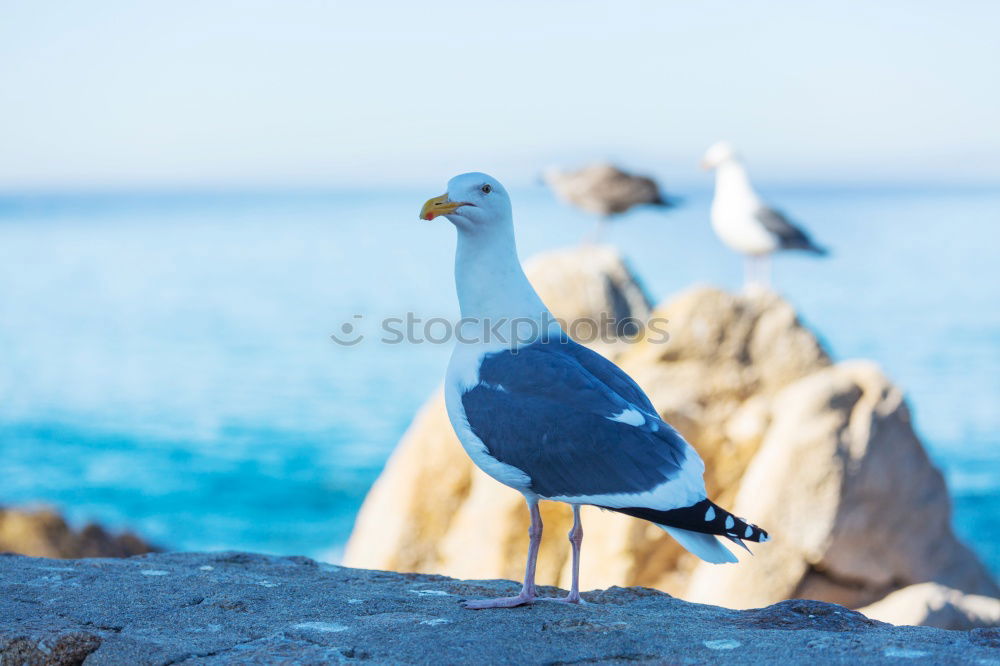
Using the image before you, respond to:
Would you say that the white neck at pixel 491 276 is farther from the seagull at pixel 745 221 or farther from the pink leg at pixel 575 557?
the seagull at pixel 745 221

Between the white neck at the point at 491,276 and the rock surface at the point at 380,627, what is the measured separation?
1.22 metres

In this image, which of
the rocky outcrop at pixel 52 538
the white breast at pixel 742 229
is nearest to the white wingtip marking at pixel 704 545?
the white breast at pixel 742 229

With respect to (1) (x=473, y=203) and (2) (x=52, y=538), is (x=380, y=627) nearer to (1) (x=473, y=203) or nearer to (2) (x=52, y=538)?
(1) (x=473, y=203)

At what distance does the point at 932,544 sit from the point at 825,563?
1284 millimetres

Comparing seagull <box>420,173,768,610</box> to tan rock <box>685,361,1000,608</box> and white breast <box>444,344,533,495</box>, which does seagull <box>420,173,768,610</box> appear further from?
tan rock <box>685,361,1000,608</box>

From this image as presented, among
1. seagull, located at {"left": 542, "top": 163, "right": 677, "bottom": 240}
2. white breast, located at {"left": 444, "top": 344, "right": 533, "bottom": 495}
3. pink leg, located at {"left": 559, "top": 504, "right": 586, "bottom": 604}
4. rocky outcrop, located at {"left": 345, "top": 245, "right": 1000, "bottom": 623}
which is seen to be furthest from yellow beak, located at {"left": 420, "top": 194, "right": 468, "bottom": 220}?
seagull, located at {"left": 542, "top": 163, "right": 677, "bottom": 240}

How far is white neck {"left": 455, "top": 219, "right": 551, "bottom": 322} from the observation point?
4.43 metres

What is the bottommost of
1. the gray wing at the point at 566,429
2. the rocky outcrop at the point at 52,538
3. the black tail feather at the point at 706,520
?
the rocky outcrop at the point at 52,538

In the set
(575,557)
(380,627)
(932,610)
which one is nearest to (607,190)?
(932,610)

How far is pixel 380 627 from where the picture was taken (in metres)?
3.92

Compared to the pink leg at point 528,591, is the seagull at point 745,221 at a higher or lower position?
higher

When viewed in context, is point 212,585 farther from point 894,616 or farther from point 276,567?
point 894,616

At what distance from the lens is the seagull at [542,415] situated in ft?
12.9

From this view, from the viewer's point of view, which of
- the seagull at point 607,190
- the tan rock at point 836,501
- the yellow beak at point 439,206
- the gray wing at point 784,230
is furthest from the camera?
the seagull at point 607,190
